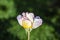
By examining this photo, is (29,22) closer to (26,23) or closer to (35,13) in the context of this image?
(26,23)

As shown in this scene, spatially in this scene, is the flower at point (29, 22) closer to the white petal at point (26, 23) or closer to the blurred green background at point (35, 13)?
the white petal at point (26, 23)

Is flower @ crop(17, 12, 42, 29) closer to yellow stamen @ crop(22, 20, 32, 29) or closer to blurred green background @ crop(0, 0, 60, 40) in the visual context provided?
yellow stamen @ crop(22, 20, 32, 29)

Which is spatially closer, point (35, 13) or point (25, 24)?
point (25, 24)

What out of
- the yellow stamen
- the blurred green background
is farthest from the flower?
the blurred green background

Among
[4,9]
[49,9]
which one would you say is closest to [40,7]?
[49,9]

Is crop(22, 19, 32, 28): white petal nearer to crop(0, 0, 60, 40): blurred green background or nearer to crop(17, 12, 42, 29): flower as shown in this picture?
crop(17, 12, 42, 29): flower

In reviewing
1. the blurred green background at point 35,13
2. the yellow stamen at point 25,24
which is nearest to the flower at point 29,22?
the yellow stamen at point 25,24

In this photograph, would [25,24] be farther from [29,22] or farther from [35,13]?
[35,13]

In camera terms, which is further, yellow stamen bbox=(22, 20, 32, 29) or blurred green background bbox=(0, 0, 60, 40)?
blurred green background bbox=(0, 0, 60, 40)

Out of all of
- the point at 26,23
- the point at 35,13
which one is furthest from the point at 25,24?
the point at 35,13
